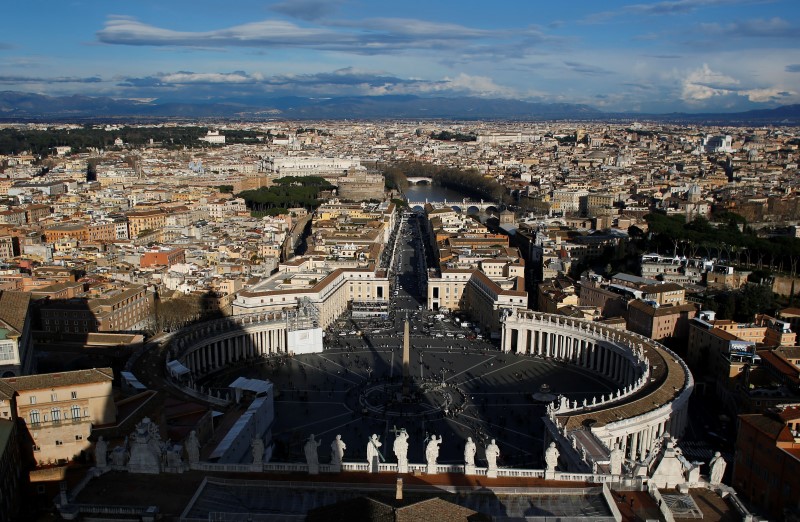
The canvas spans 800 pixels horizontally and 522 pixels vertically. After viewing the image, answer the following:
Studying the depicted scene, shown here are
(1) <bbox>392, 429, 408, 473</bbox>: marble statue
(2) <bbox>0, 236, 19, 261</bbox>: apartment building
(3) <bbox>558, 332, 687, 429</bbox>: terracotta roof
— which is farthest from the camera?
(2) <bbox>0, 236, 19, 261</bbox>: apartment building

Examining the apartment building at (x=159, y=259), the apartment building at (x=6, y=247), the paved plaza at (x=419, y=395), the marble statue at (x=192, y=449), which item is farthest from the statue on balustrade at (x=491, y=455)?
the apartment building at (x=6, y=247)

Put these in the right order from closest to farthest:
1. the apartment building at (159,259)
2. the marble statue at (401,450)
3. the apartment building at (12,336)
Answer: the marble statue at (401,450) → the apartment building at (12,336) → the apartment building at (159,259)

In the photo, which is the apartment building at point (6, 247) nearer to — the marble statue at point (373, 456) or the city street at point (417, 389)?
the city street at point (417, 389)

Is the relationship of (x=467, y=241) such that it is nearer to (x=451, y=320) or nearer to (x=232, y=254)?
(x=451, y=320)

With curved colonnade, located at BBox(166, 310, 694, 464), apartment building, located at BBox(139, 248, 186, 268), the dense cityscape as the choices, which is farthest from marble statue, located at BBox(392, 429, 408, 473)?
apartment building, located at BBox(139, 248, 186, 268)

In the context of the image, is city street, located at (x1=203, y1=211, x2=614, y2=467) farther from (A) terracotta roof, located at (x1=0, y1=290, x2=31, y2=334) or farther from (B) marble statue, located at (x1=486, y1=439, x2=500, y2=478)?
(B) marble statue, located at (x1=486, y1=439, x2=500, y2=478)

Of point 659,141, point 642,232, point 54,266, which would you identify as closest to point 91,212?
point 54,266

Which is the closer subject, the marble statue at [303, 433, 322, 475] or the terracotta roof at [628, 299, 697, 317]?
the marble statue at [303, 433, 322, 475]
